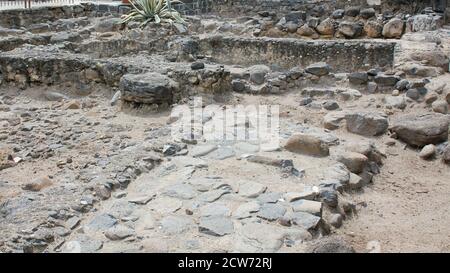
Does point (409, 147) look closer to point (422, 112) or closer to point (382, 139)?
point (382, 139)

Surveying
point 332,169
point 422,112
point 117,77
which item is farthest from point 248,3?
point 332,169

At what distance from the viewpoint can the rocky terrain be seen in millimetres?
3506

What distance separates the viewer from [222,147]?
495 cm

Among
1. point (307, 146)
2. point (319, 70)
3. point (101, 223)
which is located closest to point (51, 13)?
point (319, 70)

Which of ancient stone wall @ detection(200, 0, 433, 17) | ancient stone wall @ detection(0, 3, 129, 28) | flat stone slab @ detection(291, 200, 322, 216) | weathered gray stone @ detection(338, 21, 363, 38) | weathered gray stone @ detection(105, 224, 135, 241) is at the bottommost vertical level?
weathered gray stone @ detection(105, 224, 135, 241)

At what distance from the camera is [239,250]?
3.17 meters

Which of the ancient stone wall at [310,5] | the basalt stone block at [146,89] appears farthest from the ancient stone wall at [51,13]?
the basalt stone block at [146,89]

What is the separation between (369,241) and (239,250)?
103 cm

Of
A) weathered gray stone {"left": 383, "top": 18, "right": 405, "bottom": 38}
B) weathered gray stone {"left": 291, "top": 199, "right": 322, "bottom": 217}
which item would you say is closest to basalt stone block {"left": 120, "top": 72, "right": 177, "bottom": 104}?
weathered gray stone {"left": 291, "top": 199, "right": 322, "bottom": 217}

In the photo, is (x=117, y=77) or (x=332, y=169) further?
(x=117, y=77)

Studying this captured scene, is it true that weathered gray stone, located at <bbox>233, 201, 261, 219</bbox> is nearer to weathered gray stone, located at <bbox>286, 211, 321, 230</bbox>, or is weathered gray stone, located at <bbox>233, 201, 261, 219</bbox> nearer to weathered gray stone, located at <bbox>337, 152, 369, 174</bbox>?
weathered gray stone, located at <bbox>286, 211, 321, 230</bbox>

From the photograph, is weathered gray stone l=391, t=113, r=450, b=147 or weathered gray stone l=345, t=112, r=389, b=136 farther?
weathered gray stone l=345, t=112, r=389, b=136

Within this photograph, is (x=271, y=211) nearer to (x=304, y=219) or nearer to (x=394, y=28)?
(x=304, y=219)

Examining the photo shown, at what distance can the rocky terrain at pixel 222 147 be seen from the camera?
11.5ft
